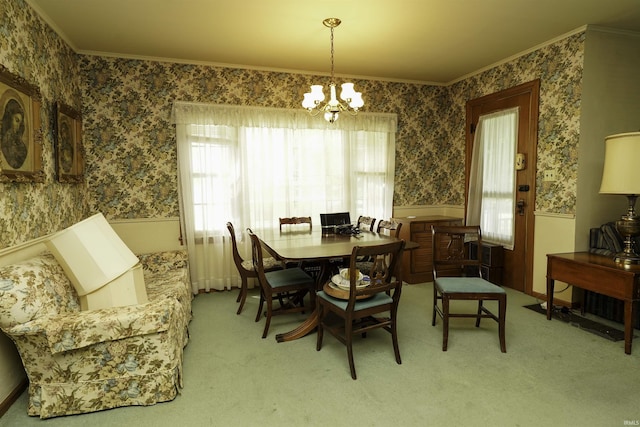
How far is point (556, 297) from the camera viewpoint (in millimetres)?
3537

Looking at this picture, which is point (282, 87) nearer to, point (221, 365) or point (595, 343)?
point (221, 365)

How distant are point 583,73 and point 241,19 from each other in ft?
10.2

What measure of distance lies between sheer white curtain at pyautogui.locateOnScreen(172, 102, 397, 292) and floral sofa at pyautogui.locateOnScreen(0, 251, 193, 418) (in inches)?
79.0

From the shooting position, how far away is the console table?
2551 millimetres

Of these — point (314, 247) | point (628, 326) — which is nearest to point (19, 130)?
point (314, 247)

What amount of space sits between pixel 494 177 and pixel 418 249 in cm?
126

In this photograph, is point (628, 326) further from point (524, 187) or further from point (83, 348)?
point (83, 348)

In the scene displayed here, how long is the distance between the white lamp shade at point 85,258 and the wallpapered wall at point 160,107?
0.45 metres

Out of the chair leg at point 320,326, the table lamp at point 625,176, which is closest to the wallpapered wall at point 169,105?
the table lamp at point 625,176

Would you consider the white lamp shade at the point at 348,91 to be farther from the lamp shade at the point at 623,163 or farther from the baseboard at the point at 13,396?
the baseboard at the point at 13,396

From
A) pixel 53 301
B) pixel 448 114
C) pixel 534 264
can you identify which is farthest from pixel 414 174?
pixel 53 301

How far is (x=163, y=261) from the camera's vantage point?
354cm

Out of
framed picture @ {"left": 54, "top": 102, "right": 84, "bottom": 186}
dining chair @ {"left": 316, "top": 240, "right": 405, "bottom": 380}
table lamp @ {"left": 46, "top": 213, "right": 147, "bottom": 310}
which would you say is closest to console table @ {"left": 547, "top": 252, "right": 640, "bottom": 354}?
dining chair @ {"left": 316, "top": 240, "right": 405, "bottom": 380}

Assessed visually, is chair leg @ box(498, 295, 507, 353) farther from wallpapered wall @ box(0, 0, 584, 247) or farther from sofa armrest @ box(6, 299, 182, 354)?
sofa armrest @ box(6, 299, 182, 354)
